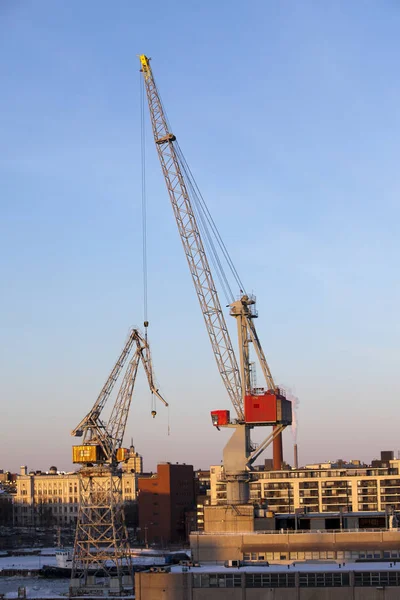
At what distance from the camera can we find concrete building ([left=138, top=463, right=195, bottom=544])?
7037 inches

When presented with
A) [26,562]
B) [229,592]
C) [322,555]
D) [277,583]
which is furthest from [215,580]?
[26,562]

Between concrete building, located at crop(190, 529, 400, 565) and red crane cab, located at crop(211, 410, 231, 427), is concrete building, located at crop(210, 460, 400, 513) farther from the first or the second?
concrete building, located at crop(190, 529, 400, 565)

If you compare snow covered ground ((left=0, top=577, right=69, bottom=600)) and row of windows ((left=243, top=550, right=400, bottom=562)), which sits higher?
row of windows ((left=243, top=550, right=400, bottom=562))

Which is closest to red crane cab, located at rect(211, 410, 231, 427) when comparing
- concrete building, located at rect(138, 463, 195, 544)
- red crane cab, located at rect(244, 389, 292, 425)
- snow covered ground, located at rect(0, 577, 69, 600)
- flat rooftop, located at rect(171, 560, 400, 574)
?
red crane cab, located at rect(244, 389, 292, 425)

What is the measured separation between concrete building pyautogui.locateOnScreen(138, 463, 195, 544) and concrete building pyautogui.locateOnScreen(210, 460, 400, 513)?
18.0 metres

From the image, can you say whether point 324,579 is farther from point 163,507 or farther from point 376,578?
point 163,507

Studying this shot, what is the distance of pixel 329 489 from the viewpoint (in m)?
163

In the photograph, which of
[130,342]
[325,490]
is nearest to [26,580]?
[130,342]

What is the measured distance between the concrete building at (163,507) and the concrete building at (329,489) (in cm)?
1797

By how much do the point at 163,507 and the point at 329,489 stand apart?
31.1 metres

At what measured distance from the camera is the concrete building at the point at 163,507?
7037 inches

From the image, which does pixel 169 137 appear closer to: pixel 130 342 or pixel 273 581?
pixel 130 342

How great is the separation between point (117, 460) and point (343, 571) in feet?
196

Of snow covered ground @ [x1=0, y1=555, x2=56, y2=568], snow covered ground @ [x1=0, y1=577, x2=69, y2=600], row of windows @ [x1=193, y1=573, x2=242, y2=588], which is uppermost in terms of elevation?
row of windows @ [x1=193, y1=573, x2=242, y2=588]
